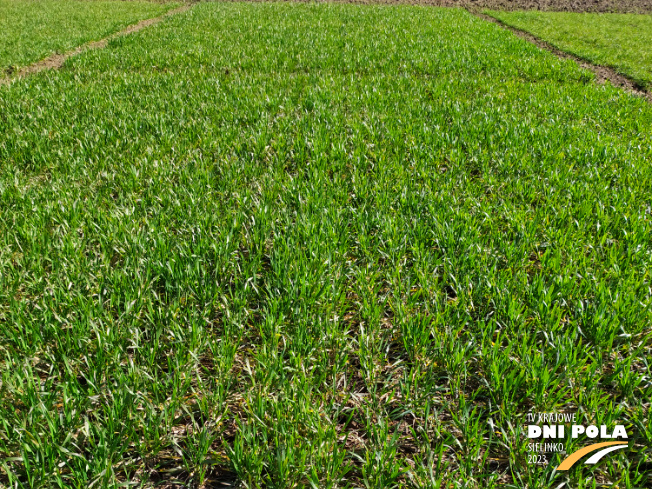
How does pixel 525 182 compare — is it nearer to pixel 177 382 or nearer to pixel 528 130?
pixel 528 130

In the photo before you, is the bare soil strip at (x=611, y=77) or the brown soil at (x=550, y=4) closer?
the bare soil strip at (x=611, y=77)

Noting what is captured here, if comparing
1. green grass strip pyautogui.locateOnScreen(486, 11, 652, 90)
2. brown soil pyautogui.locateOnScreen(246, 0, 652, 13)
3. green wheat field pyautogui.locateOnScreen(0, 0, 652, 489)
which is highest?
brown soil pyautogui.locateOnScreen(246, 0, 652, 13)

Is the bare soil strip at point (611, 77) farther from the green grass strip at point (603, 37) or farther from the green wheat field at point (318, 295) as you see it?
the green wheat field at point (318, 295)

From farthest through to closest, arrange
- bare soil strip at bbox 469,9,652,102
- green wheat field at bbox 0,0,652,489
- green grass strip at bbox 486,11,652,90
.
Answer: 1. green grass strip at bbox 486,11,652,90
2. bare soil strip at bbox 469,9,652,102
3. green wheat field at bbox 0,0,652,489

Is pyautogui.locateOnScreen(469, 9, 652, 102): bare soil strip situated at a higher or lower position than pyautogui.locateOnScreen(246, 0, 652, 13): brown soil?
lower

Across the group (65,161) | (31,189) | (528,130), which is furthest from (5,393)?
(528,130)

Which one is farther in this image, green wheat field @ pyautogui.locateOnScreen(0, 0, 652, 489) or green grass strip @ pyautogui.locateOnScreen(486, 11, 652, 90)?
green grass strip @ pyautogui.locateOnScreen(486, 11, 652, 90)

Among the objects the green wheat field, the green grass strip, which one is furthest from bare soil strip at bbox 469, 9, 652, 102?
the green wheat field

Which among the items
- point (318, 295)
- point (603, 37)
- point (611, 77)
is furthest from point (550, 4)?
point (318, 295)

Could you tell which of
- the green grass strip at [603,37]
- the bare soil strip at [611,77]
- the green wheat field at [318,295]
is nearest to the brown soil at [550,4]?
the green grass strip at [603,37]

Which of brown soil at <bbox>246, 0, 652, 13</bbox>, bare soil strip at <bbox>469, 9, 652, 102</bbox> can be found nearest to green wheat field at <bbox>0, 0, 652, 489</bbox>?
bare soil strip at <bbox>469, 9, 652, 102</bbox>

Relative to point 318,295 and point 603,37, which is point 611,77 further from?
point 318,295

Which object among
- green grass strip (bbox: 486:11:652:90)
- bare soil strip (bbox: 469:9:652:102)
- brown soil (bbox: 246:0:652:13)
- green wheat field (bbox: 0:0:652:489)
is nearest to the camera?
green wheat field (bbox: 0:0:652:489)

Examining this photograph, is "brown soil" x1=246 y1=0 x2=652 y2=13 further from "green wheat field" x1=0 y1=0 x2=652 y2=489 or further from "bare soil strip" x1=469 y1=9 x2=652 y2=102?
"green wheat field" x1=0 y1=0 x2=652 y2=489
